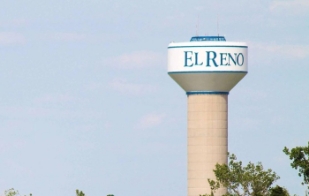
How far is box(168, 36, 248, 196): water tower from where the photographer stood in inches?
5856

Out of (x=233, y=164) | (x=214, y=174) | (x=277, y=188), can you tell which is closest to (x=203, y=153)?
(x=214, y=174)

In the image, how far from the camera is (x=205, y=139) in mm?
150125

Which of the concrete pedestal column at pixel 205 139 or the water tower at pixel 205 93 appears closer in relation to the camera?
the water tower at pixel 205 93

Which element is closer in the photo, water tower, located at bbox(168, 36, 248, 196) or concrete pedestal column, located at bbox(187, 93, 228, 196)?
water tower, located at bbox(168, 36, 248, 196)

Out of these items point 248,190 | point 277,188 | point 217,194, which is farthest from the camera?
point 217,194

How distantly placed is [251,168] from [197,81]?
60.2ft

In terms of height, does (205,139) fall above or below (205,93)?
below

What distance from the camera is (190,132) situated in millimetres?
151250

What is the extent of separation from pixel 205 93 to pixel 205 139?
4.11m

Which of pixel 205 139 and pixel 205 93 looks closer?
pixel 205 93

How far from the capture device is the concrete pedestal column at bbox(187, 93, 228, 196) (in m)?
150

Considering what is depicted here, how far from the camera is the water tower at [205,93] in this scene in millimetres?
148750

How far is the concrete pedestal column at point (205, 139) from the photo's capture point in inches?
5891

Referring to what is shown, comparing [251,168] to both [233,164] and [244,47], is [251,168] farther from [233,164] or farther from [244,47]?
[244,47]
